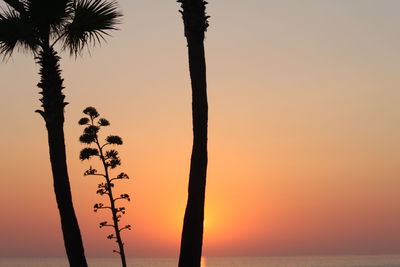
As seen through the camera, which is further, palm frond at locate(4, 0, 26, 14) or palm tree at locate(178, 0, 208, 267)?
palm frond at locate(4, 0, 26, 14)

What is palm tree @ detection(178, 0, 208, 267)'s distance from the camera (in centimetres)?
1834

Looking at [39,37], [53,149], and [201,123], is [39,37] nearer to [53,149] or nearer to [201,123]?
[53,149]

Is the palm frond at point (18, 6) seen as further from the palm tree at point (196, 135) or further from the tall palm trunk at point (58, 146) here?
the palm tree at point (196, 135)

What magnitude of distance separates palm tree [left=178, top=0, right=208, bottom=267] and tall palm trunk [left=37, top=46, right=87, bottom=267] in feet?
18.9

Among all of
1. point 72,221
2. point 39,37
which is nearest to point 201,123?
point 72,221

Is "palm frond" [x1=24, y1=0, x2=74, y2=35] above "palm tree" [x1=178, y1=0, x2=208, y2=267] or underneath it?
above

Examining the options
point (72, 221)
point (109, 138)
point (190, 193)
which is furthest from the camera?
point (109, 138)

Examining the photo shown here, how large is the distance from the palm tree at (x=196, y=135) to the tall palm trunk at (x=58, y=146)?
577 centimetres

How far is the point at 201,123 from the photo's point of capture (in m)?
18.7

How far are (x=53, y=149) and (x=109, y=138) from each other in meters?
11.5

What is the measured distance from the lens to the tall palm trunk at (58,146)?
23.2 meters

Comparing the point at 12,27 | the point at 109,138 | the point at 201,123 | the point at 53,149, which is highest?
the point at 109,138

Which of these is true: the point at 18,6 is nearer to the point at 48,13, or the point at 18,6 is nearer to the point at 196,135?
the point at 48,13

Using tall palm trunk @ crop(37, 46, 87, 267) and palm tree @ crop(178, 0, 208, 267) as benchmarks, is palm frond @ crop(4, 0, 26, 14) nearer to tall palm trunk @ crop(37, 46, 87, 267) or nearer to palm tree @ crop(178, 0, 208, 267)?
tall palm trunk @ crop(37, 46, 87, 267)
